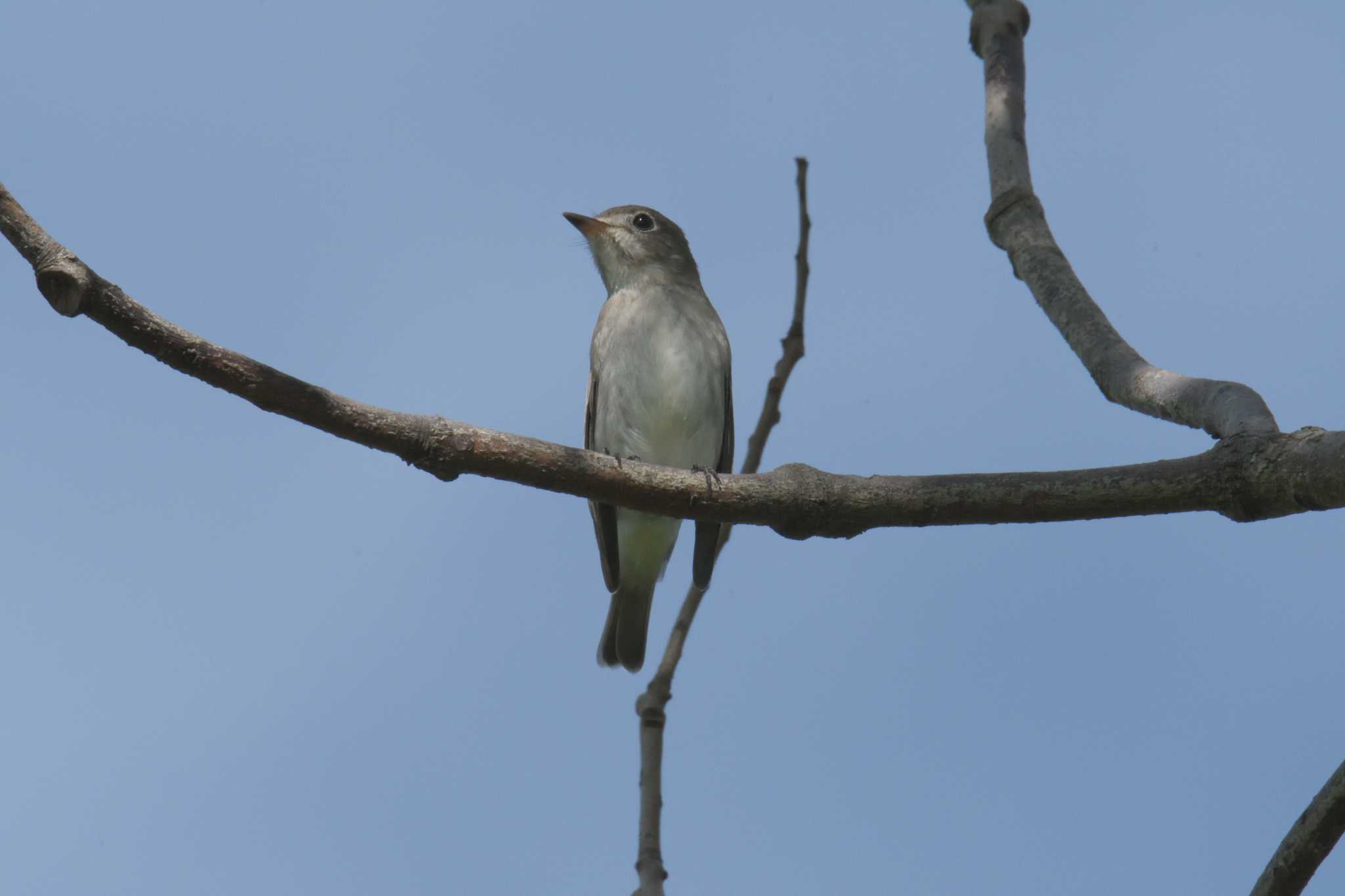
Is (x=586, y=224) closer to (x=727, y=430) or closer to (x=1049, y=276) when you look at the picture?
(x=727, y=430)

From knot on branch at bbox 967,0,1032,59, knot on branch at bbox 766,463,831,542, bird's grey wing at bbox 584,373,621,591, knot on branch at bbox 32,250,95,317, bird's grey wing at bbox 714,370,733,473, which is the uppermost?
knot on branch at bbox 967,0,1032,59

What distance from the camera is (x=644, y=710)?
524 cm

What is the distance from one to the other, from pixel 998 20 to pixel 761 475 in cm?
329

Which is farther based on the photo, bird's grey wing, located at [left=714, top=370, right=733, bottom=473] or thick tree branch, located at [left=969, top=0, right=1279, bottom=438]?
bird's grey wing, located at [left=714, top=370, right=733, bottom=473]

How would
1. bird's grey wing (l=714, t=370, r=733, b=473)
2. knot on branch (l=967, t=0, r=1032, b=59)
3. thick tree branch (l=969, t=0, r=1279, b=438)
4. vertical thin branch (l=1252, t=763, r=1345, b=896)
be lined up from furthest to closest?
bird's grey wing (l=714, t=370, r=733, b=473) → knot on branch (l=967, t=0, r=1032, b=59) → thick tree branch (l=969, t=0, r=1279, b=438) → vertical thin branch (l=1252, t=763, r=1345, b=896)

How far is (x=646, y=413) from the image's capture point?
8539 millimetres

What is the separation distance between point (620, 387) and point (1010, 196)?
3674mm

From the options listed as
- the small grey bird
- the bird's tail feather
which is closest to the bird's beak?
the small grey bird

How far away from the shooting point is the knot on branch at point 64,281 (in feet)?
10.5

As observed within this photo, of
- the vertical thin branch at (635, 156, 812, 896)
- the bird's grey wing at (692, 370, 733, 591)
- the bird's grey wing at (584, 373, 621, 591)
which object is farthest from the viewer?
the bird's grey wing at (584, 373, 621, 591)

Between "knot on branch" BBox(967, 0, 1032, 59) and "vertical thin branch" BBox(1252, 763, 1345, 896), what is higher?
"knot on branch" BBox(967, 0, 1032, 59)

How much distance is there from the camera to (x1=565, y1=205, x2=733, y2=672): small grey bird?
8.53 metres

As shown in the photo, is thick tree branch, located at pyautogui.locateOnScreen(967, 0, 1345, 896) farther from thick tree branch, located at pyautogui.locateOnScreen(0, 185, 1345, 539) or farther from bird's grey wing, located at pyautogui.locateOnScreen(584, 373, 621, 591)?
bird's grey wing, located at pyautogui.locateOnScreen(584, 373, 621, 591)

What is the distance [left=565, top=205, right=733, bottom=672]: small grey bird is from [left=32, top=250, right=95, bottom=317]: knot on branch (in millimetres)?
5263
